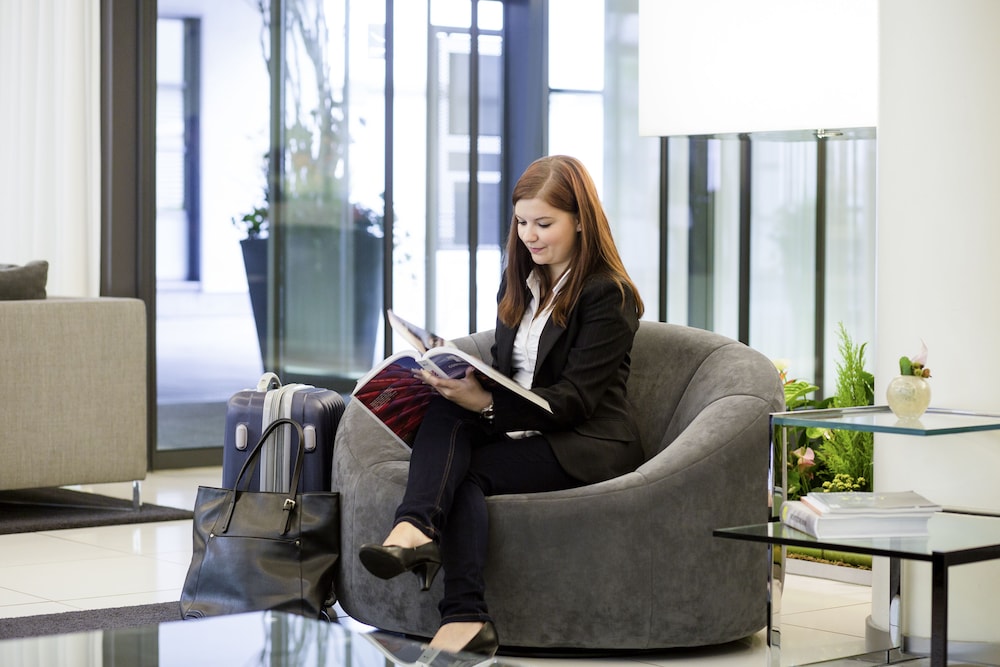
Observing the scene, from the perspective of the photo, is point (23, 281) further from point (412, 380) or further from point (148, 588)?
point (412, 380)

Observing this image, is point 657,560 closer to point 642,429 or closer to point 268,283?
point 642,429

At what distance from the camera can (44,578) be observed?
12.4ft

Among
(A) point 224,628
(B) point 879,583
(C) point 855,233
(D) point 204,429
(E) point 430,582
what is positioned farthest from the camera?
(D) point 204,429

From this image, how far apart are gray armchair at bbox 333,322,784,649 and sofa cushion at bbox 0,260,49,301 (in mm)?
2112

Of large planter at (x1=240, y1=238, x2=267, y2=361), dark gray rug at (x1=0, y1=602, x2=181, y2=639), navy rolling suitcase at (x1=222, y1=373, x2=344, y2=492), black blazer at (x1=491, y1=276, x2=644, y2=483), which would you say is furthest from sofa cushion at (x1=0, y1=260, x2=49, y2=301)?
black blazer at (x1=491, y1=276, x2=644, y2=483)

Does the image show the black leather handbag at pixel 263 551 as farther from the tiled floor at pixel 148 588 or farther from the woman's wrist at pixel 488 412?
the woman's wrist at pixel 488 412

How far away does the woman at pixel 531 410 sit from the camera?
9.18 ft

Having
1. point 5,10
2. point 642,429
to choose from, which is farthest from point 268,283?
point 642,429

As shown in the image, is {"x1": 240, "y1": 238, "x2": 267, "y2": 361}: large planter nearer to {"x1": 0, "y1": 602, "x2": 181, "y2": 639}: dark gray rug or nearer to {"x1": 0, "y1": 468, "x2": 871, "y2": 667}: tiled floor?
{"x1": 0, "y1": 468, "x2": 871, "y2": 667}: tiled floor

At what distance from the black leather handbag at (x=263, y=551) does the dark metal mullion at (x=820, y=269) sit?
3.07 metres

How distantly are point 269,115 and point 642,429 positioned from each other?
330 cm

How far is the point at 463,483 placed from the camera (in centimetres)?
293

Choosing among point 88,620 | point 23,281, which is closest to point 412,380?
point 88,620

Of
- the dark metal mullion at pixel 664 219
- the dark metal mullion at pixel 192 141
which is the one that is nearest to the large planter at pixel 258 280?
the dark metal mullion at pixel 192 141
